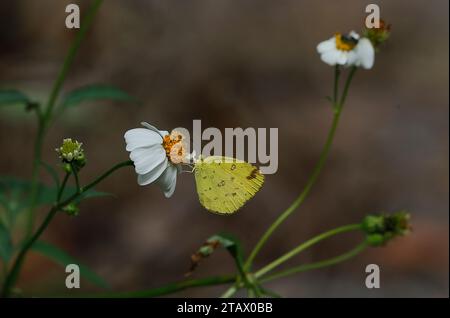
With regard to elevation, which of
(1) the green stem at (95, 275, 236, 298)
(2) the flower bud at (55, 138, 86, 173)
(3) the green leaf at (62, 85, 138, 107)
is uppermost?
(3) the green leaf at (62, 85, 138, 107)

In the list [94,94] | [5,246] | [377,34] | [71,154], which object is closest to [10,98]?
[94,94]

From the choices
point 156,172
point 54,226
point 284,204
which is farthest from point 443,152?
point 156,172

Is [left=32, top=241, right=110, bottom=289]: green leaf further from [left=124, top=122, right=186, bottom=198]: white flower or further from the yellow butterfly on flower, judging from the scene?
[left=124, top=122, right=186, bottom=198]: white flower

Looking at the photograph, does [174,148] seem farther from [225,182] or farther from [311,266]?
[311,266]

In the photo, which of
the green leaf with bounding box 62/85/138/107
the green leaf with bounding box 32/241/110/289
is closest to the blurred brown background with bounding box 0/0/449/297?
the green leaf with bounding box 32/241/110/289

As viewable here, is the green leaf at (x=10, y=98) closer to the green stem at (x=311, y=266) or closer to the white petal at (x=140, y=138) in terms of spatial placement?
the white petal at (x=140, y=138)

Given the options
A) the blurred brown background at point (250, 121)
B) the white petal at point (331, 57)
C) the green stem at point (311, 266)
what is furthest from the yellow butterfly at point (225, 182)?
the blurred brown background at point (250, 121)

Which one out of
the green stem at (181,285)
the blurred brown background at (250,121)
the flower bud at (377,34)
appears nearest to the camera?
the green stem at (181,285)
